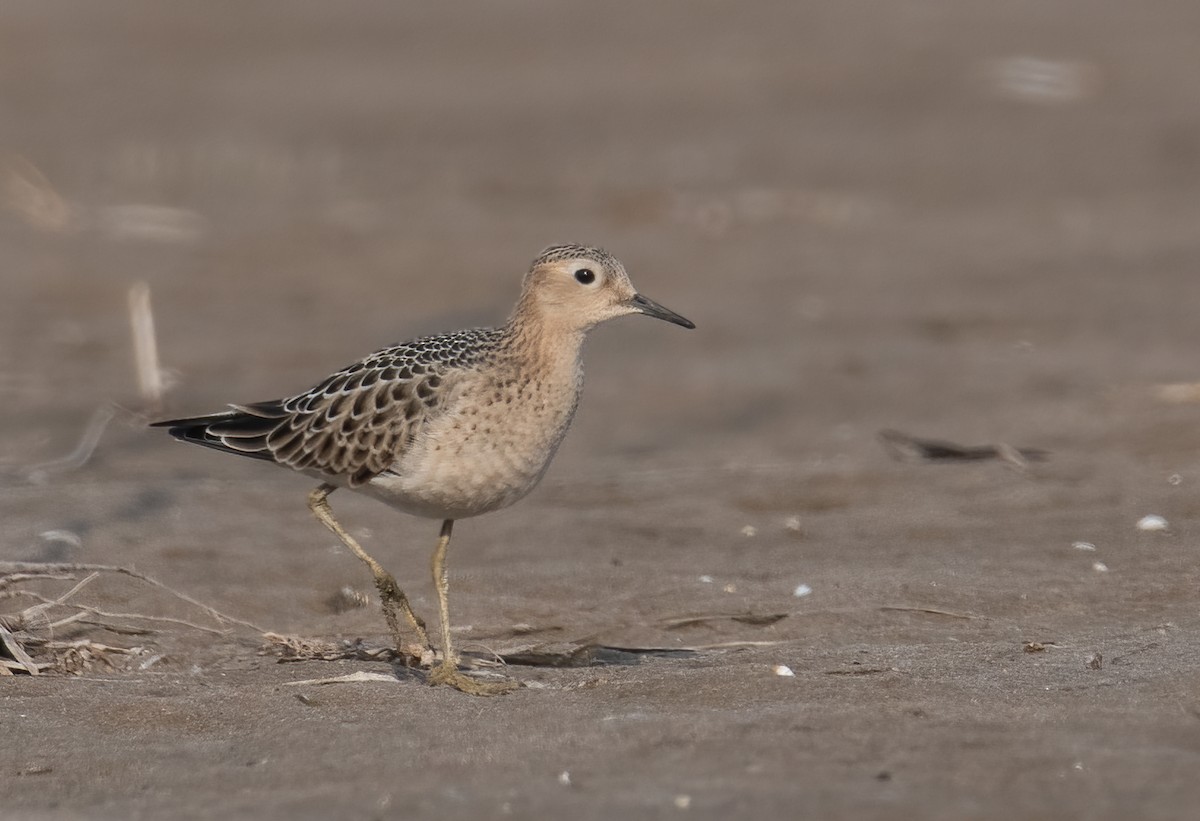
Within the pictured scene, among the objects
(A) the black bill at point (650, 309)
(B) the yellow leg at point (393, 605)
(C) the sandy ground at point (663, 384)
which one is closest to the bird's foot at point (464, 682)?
(C) the sandy ground at point (663, 384)

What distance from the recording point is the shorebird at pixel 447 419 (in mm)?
7422

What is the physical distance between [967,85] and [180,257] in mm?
8614

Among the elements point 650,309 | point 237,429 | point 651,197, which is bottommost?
point 651,197

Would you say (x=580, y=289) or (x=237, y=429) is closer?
(x=580, y=289)

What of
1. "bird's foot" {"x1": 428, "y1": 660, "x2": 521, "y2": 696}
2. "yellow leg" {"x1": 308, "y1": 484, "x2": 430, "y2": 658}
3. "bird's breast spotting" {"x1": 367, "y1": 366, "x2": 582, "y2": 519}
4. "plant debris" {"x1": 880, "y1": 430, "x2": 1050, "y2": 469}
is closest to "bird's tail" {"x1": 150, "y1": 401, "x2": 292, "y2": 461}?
"yellow leg" {"x1": 308, "y1": 484, "x2": 430, "y2": 658}

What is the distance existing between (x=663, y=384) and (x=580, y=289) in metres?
5.44

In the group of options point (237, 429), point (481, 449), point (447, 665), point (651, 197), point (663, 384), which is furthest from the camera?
point (651, 197)

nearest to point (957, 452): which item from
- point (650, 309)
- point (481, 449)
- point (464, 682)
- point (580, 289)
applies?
point (650, 309)

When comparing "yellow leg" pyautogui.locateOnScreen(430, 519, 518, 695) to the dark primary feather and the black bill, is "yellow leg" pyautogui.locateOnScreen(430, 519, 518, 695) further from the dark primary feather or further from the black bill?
the black bill

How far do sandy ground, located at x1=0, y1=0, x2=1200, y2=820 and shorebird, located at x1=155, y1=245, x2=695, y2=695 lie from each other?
0.67 m

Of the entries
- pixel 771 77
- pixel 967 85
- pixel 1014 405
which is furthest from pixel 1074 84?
pixel 1014 405

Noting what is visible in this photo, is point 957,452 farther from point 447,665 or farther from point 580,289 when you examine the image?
point 447,665

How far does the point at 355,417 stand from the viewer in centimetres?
780

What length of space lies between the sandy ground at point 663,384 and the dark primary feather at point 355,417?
752 mm
